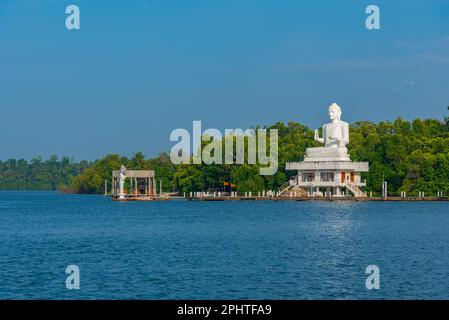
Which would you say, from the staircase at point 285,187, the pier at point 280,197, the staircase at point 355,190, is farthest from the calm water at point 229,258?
the staircase at point 285,187

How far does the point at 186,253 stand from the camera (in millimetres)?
43031

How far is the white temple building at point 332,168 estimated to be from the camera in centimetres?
10900

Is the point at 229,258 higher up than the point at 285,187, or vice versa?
the point at 285,187

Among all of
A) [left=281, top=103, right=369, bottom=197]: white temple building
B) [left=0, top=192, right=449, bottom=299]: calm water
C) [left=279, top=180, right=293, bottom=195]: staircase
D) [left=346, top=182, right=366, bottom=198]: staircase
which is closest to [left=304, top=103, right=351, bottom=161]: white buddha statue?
[left=281, top=103, right=369, bottom=197]: white temple building

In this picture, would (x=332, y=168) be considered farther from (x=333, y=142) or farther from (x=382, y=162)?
(x=382, y=162)

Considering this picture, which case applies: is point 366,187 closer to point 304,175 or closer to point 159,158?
point 304,175

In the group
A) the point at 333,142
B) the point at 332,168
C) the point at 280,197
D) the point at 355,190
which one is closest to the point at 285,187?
the point at 280,197

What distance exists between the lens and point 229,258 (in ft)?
133

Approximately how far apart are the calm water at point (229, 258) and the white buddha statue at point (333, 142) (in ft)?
135

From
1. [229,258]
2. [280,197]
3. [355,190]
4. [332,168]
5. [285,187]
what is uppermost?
[332,168]

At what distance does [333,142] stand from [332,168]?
400cm

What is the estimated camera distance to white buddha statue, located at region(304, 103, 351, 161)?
→ 110 metres

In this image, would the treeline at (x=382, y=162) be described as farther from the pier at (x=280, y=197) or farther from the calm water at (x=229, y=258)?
the calm water at (x=229, y=258)

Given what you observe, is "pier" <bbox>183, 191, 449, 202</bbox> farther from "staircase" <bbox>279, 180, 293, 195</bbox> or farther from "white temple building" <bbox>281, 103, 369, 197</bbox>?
"white temple building" <bbox>281, 103, 369, 197</bbox>
